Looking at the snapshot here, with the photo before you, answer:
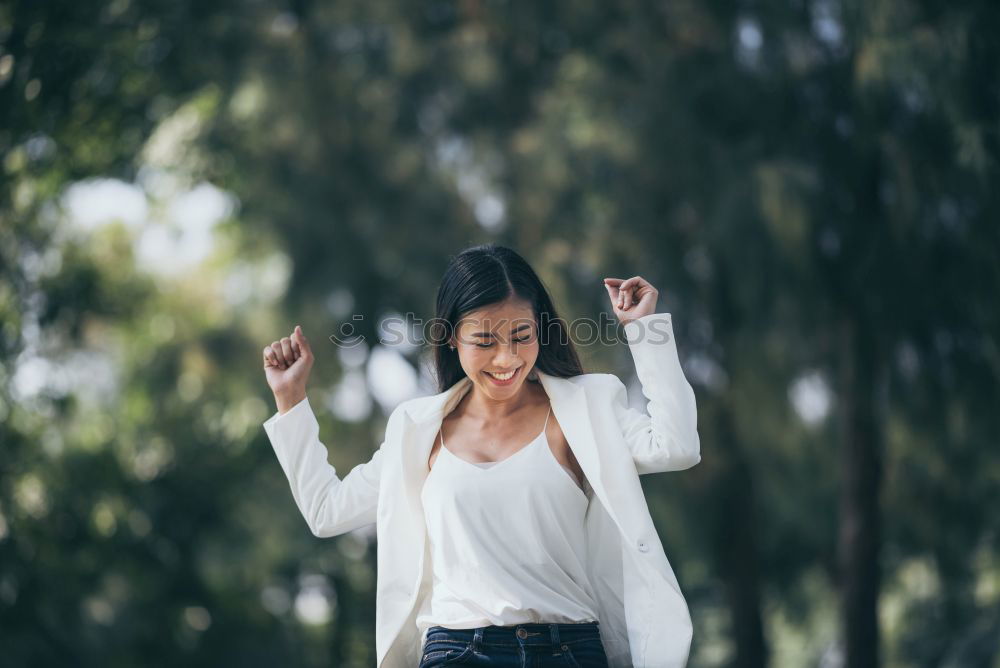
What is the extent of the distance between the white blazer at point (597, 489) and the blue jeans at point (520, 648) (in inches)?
3.9

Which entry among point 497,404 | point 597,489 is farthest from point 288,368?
point 597,489

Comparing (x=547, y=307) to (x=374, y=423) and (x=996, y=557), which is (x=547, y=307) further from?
(x=996, y=557)

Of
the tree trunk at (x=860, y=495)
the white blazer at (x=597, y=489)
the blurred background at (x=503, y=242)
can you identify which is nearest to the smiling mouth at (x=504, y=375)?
the white blazer at (x=597, y=489)

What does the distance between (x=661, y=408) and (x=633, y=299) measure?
0.79ft

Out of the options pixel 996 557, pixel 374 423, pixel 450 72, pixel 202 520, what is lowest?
pixel 996 557

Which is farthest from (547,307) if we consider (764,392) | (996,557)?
(996,557)

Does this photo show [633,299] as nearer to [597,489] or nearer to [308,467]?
[597,489]

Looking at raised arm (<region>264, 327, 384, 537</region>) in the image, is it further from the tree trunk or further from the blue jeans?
the tree trunk

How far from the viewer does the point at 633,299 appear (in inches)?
92.1

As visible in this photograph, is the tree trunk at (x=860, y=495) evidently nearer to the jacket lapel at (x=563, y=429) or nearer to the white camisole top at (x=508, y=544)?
the jacket lapel at (x=563, y=429)

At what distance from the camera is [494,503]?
2.29 m

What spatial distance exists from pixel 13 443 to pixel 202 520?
5.99ft

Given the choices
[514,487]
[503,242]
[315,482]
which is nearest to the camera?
[514,487]

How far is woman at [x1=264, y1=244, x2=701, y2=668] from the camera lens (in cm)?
222
